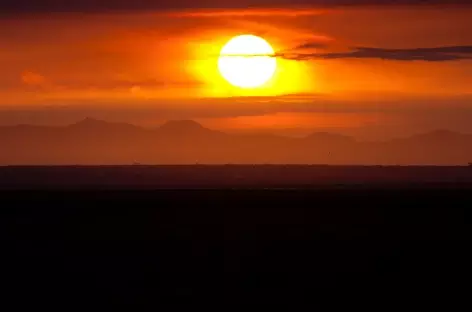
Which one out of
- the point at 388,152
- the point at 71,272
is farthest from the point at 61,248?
the point at 388,152

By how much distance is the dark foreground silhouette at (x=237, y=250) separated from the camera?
21.1ft

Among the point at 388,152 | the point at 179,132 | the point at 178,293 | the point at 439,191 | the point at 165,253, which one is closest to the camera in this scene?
the point at 178,293

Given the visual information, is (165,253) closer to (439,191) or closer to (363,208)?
(363,208)

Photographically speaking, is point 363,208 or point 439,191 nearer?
point 363,208

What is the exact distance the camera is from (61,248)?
→ 6957mm

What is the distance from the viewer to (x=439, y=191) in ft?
28.2

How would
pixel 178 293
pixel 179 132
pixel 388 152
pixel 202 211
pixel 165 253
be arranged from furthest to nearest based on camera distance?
1. pixel 179 132
2. pixel 388 152
3. pixel 202 211
4. pixel 165 253
5. pixel 178 293

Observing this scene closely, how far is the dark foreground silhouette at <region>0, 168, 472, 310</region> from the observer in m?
6.42

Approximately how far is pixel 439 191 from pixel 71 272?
13.7 feet

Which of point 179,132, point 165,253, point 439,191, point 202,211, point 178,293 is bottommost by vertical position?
point 178,293

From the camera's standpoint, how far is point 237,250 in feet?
22.8

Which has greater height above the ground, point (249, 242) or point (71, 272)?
point (249, 242)

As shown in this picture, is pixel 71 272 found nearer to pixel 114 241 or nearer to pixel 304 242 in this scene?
pixel 114 241

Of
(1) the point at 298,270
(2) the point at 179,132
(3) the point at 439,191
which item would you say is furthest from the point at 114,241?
(2) the point at 179,132
